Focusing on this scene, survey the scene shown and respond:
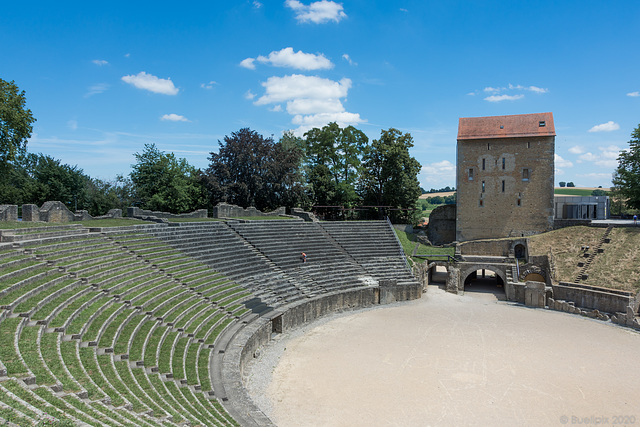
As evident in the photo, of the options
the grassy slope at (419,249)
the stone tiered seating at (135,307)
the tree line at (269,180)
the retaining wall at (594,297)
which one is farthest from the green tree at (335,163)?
the retaining wall at (594,297)

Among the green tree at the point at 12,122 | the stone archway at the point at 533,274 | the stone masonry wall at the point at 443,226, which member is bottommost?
the stone archway at the point at 533,274

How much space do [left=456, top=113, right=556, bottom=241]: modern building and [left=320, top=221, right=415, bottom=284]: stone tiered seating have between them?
325 inches

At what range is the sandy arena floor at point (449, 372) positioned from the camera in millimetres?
11352

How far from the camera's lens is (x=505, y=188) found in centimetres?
3338

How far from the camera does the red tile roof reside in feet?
107

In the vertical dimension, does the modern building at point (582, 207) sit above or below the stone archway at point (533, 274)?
above

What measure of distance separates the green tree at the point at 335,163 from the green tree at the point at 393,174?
136cm

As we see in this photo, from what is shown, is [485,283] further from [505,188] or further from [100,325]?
[100,325]

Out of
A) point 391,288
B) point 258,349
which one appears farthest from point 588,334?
point 258,349

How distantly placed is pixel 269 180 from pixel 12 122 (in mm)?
18367

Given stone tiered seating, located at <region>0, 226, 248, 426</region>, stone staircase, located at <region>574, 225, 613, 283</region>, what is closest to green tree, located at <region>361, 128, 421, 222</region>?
stone staircase, located at <region>574, 225, 613, 283</region>

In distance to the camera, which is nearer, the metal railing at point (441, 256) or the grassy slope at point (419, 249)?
the metal railing at point (441, 256)

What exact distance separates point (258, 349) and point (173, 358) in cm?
489

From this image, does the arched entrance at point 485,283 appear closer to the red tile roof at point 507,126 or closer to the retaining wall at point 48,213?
the red tile roof at point 507,126
